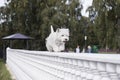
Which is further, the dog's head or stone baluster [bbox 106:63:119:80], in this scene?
the dog's head

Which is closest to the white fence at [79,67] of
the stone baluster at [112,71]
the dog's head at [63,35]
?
the stone baluster at [112,71]

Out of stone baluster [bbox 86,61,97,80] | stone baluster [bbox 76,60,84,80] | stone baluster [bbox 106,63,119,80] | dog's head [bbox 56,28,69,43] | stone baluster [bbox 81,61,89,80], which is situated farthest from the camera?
dog's head [bbox 56,28,69,43]

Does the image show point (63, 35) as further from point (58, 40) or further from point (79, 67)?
point (79, 67)

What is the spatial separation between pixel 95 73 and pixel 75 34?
3230 centimetres

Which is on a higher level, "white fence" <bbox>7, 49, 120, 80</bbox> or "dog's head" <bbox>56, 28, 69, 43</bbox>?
"dog's head" <bbox>56, 28, 69, 43</bbox>

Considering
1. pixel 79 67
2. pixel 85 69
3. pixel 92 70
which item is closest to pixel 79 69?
pixel 79 67

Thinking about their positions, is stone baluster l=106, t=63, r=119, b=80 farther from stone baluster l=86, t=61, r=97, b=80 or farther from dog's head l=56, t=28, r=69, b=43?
dog's head l=56, t=28, r=69, b=43

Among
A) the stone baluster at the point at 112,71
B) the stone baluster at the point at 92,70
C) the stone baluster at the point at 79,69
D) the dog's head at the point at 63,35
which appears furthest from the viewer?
the dog's head at the point at 63,35

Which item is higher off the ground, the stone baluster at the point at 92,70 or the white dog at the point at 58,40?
the white dog at the point at 58,40

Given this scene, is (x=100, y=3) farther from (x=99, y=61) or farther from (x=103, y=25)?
(x=99, y=61)

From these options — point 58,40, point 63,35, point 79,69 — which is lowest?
point 79,69

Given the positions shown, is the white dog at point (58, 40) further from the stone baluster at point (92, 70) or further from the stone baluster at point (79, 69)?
the stone baluster at point (92, 70)

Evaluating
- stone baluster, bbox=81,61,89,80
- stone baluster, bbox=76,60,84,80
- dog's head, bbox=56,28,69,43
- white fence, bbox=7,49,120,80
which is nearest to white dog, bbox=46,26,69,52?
dog's head, bbox=56,28,69,43

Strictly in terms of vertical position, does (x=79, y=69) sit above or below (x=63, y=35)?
below
